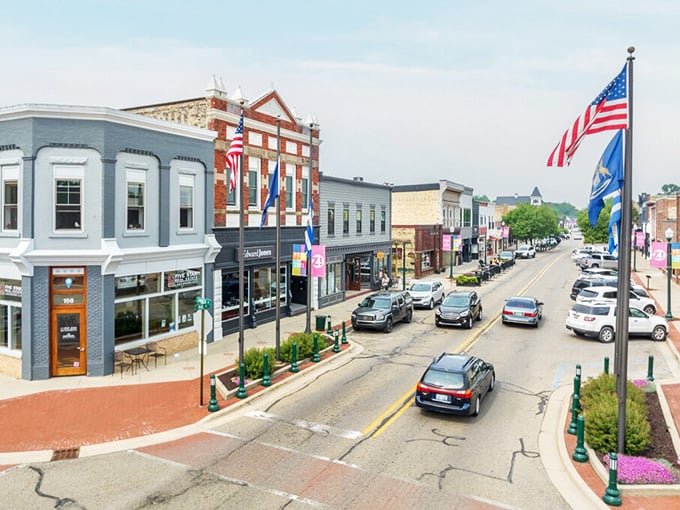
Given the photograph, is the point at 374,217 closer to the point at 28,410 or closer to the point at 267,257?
the point at 267,257

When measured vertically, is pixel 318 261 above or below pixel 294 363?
above

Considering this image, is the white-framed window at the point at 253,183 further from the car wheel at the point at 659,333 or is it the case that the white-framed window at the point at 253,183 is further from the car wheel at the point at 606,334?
the car wheel at the point at 659,333

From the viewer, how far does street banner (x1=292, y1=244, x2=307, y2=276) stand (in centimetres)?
2758

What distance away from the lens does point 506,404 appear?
1620 cm

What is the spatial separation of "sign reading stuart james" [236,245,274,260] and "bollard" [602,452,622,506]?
61.5 ft

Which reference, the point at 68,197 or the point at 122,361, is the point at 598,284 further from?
the point at 68,197

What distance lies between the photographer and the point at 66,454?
12469 millimetres

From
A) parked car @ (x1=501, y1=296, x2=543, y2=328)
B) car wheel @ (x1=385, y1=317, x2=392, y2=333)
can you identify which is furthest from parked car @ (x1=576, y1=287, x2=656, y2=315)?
car wheel @ (x1=385, y1=317, x2=392, y2=333)

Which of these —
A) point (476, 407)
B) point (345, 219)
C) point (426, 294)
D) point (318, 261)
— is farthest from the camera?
point (345, 219)

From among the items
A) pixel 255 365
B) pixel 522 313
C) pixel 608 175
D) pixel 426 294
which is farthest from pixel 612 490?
pixel 426 294

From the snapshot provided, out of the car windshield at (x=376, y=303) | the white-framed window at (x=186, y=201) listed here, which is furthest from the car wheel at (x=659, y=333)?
the white-framed window at (x=186, y=201)

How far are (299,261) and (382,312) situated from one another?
501cm

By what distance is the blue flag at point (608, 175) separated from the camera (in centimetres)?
1187

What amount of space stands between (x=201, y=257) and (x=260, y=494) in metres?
14.1
